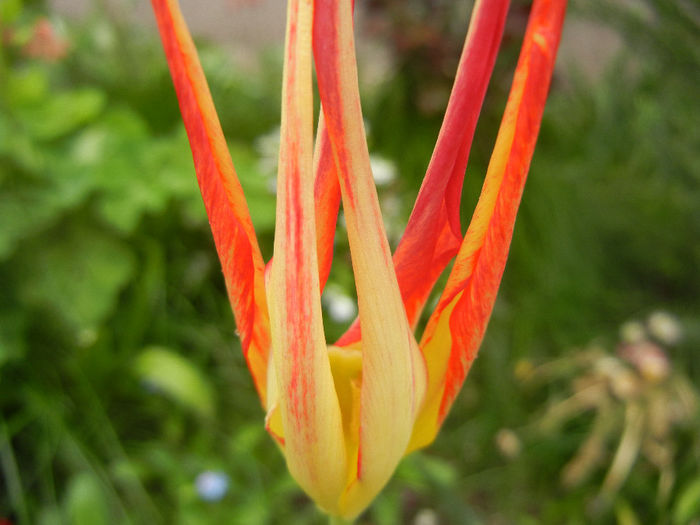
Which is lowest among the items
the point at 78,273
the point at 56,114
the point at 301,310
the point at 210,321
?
the point at 210,321

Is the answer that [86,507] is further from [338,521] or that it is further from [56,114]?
[56,114]

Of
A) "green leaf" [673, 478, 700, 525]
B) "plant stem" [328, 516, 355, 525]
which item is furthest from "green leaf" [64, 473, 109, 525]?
"green leaf" [673, 478, 700, 525]

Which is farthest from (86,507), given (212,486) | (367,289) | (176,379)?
(367,289)

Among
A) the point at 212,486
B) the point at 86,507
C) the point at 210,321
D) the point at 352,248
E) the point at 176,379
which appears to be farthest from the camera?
the point at 210,321

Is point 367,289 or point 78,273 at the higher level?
point 367,289

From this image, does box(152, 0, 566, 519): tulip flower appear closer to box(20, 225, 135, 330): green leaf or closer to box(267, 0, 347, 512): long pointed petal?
box(267, 0, 347, 512): long pointed petal

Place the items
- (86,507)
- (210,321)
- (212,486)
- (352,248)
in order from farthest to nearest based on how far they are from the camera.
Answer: (210,321) < (212,486) < (86,507) < (352,248)
